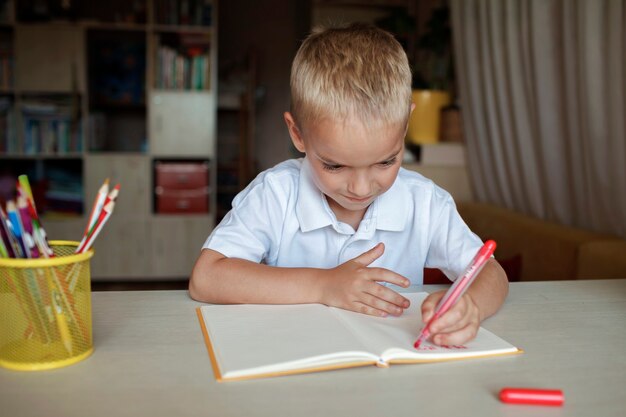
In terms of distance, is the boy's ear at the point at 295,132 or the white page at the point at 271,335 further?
the boy's ear at the point at 295,132

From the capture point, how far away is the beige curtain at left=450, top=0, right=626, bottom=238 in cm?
200

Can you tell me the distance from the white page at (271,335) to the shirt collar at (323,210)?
27cm

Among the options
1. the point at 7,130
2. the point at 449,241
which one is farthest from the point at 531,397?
the point at 7,130

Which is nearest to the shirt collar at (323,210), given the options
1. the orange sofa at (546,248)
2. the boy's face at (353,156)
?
the boy's face at (353,156)

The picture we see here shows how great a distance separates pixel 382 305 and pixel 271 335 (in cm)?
18

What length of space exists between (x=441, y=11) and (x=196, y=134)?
1685 millimetres

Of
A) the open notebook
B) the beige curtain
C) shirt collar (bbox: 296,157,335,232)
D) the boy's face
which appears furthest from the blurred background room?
the open notebook

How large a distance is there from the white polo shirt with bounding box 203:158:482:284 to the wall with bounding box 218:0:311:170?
3.95m

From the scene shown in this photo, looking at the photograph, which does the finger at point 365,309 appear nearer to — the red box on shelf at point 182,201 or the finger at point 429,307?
the finger at point 429,307

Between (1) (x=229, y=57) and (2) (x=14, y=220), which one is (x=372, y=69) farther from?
(1) (x=229, y=57)

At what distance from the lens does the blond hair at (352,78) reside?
37.4 inches

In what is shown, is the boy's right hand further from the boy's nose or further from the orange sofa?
the orange sofa

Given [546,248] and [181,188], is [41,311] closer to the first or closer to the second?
[546,248]

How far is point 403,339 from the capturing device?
2.57 ft
